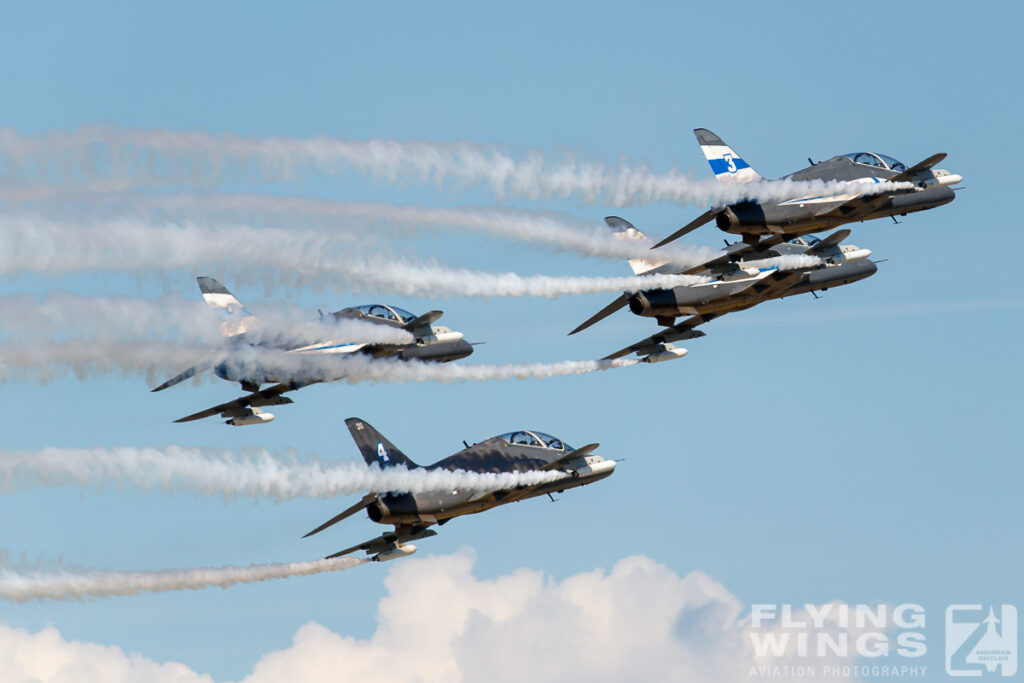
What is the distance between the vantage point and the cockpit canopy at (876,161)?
68312mm

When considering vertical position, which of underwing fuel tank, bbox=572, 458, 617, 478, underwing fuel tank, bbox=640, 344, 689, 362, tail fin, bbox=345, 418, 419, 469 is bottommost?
underwing fuel tank, bbox=572, 458, 617, 478

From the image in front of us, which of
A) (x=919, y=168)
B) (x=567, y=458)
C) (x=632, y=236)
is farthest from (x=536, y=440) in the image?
(x=919, y=168)

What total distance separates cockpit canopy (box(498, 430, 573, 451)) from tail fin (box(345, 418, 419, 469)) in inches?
146

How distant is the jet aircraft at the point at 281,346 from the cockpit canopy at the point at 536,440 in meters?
3.87

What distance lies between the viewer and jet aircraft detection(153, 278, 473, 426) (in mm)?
64812

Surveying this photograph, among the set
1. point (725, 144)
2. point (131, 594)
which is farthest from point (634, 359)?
point (131, 594)

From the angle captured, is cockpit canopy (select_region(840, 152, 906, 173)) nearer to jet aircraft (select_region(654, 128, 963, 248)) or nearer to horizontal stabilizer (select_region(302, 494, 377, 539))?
jet aircraft (select_region(654, 128, 963, 248))

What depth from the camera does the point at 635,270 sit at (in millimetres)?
71750

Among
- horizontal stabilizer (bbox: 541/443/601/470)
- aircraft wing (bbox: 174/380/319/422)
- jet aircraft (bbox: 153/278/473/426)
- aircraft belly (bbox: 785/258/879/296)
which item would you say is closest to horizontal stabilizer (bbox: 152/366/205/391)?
jet aircraft (bbox: 153/278/473/426)

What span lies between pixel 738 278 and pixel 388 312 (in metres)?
13.2

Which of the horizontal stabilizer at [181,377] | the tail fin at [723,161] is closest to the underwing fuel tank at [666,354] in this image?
the tail fin at [723,161]

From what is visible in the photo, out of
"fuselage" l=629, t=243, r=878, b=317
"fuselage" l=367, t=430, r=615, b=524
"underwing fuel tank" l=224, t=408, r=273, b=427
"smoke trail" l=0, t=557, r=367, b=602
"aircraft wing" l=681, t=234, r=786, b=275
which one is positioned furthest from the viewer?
"underwing fuel tank" l=224, t=408, r=273, b=427

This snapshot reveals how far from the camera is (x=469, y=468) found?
220ft

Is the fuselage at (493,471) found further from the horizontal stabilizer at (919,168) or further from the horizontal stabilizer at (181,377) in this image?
the horizontal stabilizer at (919,168)
